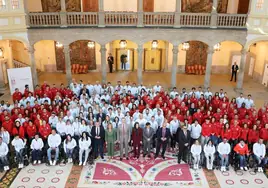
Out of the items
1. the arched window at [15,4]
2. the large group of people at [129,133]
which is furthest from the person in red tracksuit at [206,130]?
the arched window at [15,4]

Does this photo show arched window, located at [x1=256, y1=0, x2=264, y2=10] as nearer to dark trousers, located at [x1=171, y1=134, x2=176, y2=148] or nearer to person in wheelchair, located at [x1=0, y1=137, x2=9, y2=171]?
dark trousers, located at [x1=171, y1=134, x2=176, y2=148]

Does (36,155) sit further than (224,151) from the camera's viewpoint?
Yes

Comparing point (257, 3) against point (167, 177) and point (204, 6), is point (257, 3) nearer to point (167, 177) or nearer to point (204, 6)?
point (204, 6)

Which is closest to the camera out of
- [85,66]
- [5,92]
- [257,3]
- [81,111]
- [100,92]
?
[81,111]

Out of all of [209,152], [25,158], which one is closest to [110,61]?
[25,158]

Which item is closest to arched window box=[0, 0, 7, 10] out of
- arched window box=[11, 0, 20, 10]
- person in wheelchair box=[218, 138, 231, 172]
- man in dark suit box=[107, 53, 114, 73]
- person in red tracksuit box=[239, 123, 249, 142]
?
arched window box=[11, 0, 20, 10]

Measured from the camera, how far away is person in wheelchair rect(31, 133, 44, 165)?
13.4 metres

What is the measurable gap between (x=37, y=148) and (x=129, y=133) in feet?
13.5

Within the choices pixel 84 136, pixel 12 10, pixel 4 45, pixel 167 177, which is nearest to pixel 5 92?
pixel 4 45

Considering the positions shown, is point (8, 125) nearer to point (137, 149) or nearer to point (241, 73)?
point (137, 149)

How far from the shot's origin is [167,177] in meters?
13.2

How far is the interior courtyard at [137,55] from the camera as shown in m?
13.2

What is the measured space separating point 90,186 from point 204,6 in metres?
17.6

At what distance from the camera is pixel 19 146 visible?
13.3 metres
